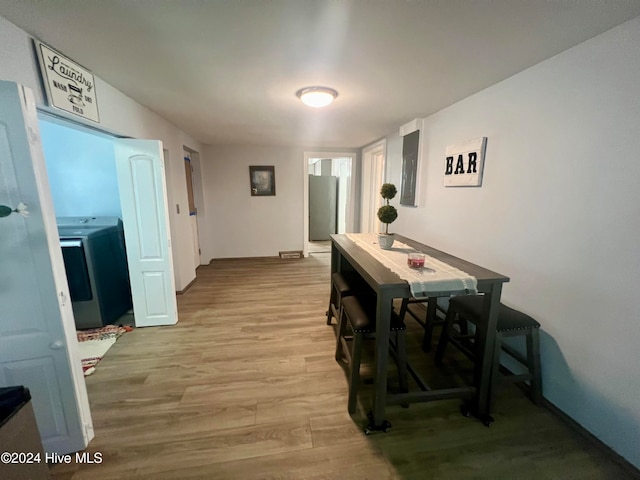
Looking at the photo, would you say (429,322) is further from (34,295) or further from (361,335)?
(34,295)

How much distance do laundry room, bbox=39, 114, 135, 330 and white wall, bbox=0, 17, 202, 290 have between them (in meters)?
0.59

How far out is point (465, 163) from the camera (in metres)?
2.32

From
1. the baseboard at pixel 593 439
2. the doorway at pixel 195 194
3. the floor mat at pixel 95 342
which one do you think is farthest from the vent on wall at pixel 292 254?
the baseboard at pixel 593 439

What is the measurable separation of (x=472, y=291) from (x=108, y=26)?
94.9 inches

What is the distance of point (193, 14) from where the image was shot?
119cm

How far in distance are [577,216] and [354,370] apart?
1.62 m

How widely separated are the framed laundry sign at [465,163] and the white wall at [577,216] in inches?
2.7

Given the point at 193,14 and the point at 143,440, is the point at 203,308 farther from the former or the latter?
the point at 193,14

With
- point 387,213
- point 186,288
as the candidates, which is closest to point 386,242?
point 387,213

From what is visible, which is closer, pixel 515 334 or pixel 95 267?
pixel 515 334

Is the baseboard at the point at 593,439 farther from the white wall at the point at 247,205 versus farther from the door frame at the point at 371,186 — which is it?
the white wall at the point at 247,205

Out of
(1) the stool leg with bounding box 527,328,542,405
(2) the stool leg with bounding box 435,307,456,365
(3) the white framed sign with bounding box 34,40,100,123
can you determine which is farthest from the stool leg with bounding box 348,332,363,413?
(3) the white framed sign with bounding box 34,40,100,123

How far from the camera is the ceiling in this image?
116 cm

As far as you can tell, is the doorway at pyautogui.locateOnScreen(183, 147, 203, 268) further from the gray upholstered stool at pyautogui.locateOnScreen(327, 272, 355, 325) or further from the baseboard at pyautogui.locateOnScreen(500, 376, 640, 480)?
the baseboard at pyautogui.locateOnScreen(500, 376, 640, 480)
